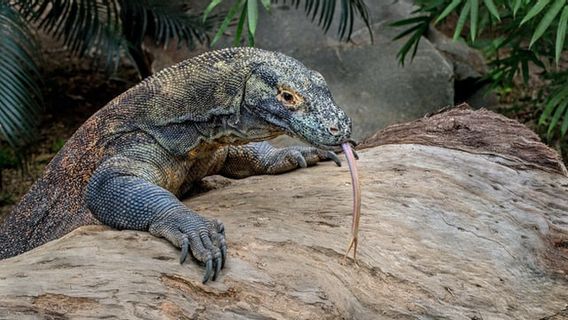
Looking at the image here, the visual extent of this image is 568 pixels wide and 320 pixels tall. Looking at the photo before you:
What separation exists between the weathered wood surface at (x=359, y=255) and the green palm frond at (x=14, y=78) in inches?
89.7

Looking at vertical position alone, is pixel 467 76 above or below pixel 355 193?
below

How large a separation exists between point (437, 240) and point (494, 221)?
0.34 metres

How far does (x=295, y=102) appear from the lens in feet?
9.91

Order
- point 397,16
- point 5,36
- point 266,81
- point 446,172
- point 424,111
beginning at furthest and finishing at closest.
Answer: point 397,16 < point 424,111 < point 5,36 < point 446,172 < point 266,81

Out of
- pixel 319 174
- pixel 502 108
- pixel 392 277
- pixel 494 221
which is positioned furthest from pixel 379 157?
pixel 502 108

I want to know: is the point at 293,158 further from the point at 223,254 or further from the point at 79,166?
the point at 223,254

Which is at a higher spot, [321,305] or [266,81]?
[266,81]

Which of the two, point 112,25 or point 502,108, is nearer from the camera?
point 112,25

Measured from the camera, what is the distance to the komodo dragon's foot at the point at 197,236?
2605 millimetres

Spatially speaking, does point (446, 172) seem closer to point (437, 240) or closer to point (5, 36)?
point (437, 240)

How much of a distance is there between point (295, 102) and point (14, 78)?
2948mm

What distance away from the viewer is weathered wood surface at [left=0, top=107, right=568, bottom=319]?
2.46 meters

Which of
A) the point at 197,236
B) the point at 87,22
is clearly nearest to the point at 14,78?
the point at 87,22

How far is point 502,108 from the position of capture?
24.1 ft
